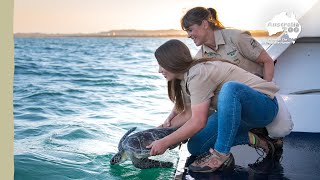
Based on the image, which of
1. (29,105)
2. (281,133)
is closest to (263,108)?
(281,133)

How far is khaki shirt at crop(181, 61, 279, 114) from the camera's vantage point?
2.87 meters

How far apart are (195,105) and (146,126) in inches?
174

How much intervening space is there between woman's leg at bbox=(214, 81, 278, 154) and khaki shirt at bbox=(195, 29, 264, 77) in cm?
57

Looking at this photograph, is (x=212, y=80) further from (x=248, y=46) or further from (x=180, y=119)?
(x=248, y=46)

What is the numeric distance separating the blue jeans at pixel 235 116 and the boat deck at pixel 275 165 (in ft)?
0.55

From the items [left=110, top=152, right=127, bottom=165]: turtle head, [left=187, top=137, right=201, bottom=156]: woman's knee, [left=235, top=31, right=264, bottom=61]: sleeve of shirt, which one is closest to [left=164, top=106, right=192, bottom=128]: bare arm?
[left=187, top=137, right=201, bottom=156]: woman's knee

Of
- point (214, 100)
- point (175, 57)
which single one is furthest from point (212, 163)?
point (175, 57)

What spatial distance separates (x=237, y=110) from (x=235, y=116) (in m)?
0.04

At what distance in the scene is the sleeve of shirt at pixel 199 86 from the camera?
286cm

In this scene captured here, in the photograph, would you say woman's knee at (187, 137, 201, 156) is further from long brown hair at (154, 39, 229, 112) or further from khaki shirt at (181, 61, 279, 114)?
long brown hair at (154, 39, 229, 112)

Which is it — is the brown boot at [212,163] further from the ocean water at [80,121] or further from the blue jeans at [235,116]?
the ocean water at [80,121]

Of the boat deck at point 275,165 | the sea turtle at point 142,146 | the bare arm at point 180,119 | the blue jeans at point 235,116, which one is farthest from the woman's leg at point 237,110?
the sea turtle at point 142,146

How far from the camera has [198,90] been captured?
286 cm

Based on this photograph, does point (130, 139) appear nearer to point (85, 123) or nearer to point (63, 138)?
point (63, 138)
